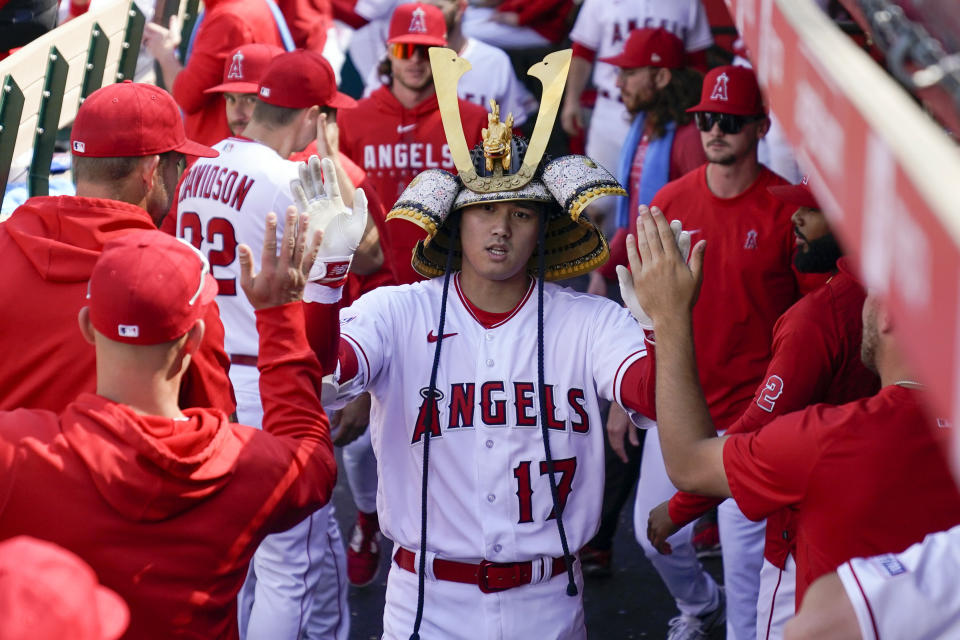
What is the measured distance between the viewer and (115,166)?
3301 mm

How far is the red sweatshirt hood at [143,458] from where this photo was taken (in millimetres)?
2268

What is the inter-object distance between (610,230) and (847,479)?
5.03 metres

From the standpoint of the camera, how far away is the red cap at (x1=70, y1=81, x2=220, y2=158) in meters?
3.29

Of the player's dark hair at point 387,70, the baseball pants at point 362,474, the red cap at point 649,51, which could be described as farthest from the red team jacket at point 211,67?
the red cap at point 649,51

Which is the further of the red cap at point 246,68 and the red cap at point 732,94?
the red cap at point 246,68

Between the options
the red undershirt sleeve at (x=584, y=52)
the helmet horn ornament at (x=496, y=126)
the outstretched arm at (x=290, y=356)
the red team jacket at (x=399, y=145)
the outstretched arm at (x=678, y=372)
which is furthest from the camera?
the red undershirt sleeve at (x=584, y=52)

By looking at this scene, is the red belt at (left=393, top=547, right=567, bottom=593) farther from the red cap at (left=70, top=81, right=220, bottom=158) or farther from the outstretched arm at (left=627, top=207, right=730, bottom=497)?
the red cap at (left=70, top=81, right=220, bottom=158)

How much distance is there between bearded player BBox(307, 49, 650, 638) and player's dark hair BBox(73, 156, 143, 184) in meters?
0.76

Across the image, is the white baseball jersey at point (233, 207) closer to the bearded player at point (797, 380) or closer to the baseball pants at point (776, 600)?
the bearded player at point (797, 380)

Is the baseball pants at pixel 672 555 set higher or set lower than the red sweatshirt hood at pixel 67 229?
lower

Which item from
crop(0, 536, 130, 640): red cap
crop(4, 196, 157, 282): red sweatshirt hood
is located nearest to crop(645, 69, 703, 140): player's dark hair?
crop(4, 196, 157, 282): red sweatshirt hood

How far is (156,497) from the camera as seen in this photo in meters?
2.30

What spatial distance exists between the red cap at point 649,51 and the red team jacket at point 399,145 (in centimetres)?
86

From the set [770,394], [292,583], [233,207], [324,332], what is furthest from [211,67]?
[770,394]
